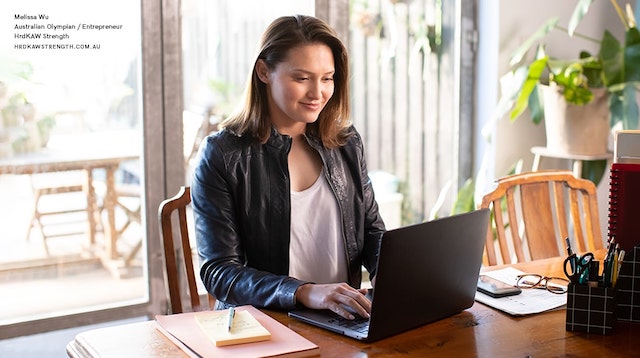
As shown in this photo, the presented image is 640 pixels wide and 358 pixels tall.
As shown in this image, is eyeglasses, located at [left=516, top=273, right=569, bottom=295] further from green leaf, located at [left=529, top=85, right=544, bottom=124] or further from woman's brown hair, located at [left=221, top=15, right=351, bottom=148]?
green leaf, located at [left=529, top=85, right=544, bottom=124]

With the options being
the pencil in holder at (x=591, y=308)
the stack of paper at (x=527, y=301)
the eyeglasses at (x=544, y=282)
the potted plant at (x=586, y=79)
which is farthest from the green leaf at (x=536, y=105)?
the pencil in holder at (x=591, y=308)

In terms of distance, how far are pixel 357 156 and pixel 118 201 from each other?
1.22 metres

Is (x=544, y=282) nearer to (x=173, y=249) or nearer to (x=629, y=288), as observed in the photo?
(x=629, y=288)

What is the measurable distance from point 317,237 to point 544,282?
551 millimetres

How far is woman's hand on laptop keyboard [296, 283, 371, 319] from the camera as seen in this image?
5.67 feet

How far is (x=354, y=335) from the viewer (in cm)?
165

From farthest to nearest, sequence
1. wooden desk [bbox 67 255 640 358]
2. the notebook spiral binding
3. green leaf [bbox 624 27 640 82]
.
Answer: green leaf [bbox 624 27 640 82], the notebook spiral binding, wooden desk [bbox 67 255 640 358]

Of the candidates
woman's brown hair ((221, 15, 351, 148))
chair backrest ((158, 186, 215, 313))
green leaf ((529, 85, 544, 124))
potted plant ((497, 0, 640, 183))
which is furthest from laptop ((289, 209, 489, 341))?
green leaf ((529, 85, 544, 124))

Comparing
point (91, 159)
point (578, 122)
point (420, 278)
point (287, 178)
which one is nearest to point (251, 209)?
point (287, 178)

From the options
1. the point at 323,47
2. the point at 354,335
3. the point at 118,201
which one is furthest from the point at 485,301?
the point at 118,201

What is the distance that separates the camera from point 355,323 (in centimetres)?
171

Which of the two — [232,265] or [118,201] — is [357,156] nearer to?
[232,265]

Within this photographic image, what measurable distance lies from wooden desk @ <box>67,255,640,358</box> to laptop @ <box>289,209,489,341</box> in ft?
0.08

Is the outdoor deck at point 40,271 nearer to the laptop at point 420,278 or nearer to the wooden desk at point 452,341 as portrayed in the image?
the wooden desk at point 452,341
